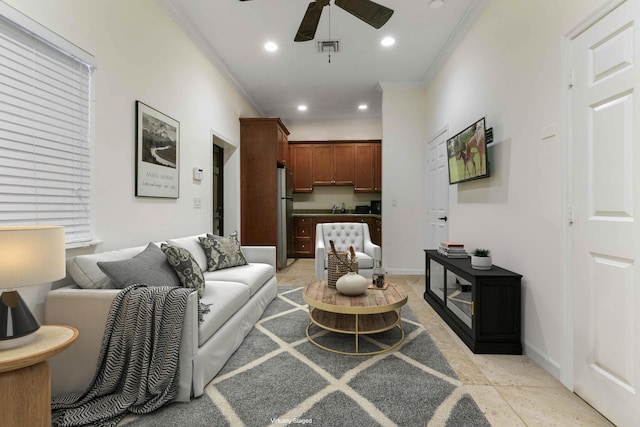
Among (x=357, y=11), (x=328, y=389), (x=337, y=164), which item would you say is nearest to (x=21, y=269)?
(x=328, y=389)

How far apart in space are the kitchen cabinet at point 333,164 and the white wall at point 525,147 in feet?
11.4

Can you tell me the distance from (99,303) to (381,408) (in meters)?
1.63

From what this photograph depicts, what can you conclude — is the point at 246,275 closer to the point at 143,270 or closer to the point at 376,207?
the point at 143,270

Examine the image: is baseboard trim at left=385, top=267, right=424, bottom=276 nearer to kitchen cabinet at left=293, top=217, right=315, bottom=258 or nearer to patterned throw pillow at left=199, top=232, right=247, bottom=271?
kitchen cabinet at left=293, top=217, right=315, bottom=258

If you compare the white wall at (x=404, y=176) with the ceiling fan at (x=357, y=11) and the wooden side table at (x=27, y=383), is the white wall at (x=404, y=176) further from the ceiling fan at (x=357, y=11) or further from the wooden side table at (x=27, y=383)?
the wooden side table at (x=27, y=383)

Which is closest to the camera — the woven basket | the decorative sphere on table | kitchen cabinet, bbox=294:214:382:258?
the decorative sphere on table

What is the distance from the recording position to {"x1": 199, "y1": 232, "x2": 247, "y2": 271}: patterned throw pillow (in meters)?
3.02

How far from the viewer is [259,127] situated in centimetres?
507

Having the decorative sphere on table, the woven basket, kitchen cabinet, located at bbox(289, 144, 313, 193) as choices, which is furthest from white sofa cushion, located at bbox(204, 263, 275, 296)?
kitchen cabinet, located at bbox(289, 144, 313, 193)

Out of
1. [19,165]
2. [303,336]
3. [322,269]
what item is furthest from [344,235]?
[19,165]

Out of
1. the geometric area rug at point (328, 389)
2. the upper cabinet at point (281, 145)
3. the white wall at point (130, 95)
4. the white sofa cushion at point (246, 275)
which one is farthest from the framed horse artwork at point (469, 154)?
the white wall at point (130, 95)

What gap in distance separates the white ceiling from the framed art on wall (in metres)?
1.10

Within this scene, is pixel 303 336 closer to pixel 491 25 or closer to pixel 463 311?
pixel 463 311

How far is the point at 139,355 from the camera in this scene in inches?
62.9
